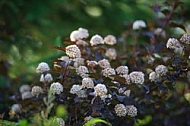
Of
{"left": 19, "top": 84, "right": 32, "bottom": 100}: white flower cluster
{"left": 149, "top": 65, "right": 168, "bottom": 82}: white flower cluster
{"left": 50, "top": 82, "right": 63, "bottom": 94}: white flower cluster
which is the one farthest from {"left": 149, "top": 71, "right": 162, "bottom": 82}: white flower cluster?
{"left": 19, "top": 84, "right": 32, "bottom": 100}: white flower cluster

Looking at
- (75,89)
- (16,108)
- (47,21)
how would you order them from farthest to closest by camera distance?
(47,21) < (16,108) < (75,89)

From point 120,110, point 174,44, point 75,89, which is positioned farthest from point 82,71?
point 174,44

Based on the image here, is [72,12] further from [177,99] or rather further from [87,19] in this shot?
[177,99]

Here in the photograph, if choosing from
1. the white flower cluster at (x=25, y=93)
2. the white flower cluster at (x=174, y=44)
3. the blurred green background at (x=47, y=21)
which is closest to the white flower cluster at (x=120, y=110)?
the white flower cluster at (x=174, y=44)

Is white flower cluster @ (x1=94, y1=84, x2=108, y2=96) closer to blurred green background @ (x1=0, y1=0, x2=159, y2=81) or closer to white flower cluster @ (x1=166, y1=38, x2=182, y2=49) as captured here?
white flower cluster @ (x1=166, y1=38, x2=182, y2=49)

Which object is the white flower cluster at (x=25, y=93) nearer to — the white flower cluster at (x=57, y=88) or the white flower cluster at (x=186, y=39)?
the white flower cluster at (x=57, y=88)

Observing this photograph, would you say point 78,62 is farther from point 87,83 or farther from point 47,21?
point 47,21
